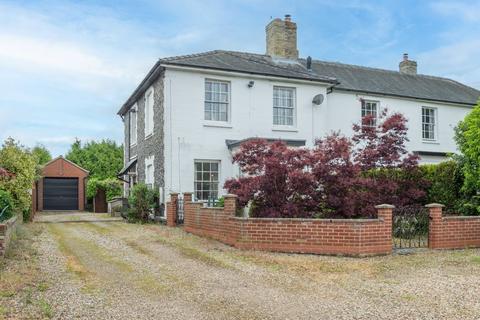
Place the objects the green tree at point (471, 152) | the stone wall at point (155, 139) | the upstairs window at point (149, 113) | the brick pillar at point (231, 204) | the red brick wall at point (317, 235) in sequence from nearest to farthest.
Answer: the red brick wall at point (317, 235), the brick pillar at point (231, 204), the green tree at point (471, 152), the stone wall at point (155, 139), the upstairs window at point (149, 113)

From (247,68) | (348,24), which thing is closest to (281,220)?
(348,24)

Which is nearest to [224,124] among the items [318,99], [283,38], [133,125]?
[318,99]

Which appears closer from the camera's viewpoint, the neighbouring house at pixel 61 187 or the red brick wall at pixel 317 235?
the red brick wall at pixel 317 235

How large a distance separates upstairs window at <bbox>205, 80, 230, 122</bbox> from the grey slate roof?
0.77 metres

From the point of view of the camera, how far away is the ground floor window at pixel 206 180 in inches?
742

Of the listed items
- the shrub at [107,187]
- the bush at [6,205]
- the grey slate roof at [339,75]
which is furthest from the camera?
the shrub at [107,187]

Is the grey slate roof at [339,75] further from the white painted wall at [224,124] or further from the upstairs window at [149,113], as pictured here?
the upstairs window at [149,113]

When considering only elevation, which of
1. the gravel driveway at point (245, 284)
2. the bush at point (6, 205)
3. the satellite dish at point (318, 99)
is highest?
the satellite dish at point (318, 99)

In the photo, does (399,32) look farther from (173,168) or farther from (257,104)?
(173,168)

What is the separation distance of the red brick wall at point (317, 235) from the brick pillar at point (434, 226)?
4.78 ft

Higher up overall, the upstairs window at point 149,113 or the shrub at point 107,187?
the upstairs window at point 149,113

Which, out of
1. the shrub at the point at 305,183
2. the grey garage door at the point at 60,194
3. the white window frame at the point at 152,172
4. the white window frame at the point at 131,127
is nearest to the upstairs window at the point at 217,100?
the white window frame at the point at 152,172

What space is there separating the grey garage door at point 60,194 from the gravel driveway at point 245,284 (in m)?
22.4

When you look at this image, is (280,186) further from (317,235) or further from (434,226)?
(434,226)
